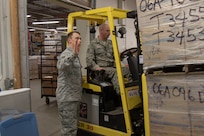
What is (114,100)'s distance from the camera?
421cm

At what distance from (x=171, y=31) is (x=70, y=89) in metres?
1.89

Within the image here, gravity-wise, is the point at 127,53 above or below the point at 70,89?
above

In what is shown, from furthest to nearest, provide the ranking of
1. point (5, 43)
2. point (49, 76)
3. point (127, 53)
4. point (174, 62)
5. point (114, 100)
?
point (49, 76) < point (114, 100) < point (127, 53) < point (5, 43) < point (174, 62)

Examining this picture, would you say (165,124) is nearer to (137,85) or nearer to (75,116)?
(137,85)

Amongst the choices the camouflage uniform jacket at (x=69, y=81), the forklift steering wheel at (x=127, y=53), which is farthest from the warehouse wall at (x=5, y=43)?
the forklift steering wheel at (x=127, y=53)

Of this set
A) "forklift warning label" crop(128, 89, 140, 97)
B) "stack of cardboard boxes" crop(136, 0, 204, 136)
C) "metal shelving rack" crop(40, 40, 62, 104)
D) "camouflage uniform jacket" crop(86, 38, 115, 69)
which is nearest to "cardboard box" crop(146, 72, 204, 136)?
"stack of cardboard boxes" crop(136, 0, 204, 136)

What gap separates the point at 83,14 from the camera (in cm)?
425

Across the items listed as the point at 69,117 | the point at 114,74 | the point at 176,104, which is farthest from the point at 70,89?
the point at 176,104

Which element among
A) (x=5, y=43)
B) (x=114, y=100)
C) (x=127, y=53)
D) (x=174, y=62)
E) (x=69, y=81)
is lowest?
(x=114, y=100)

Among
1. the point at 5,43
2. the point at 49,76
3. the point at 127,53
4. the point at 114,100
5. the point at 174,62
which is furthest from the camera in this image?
the point at 49,76

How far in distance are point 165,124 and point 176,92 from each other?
1.19ft

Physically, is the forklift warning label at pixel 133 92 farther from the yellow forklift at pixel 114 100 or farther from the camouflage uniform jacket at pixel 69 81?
the camouflage uniform jacket at pixel 69 81

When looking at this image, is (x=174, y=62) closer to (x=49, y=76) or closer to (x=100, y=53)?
(x=100, y=53)

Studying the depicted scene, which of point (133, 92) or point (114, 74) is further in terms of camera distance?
point (114, 74)
